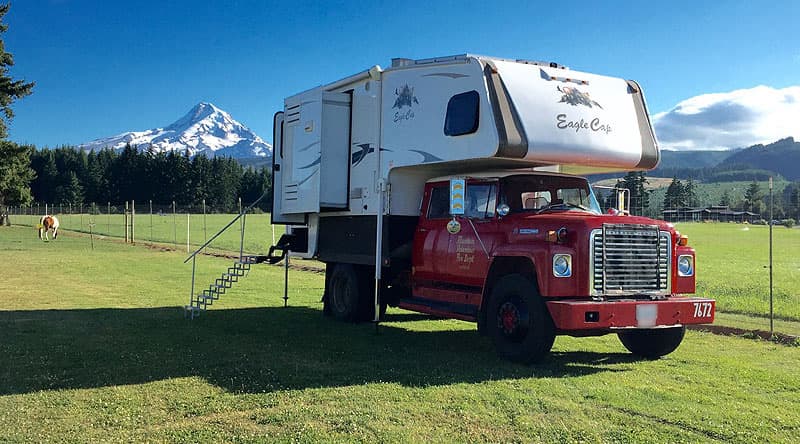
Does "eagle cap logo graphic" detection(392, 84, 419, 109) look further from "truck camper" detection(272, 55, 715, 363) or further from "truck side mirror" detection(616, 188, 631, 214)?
"truck side mirror" detection(616, 188, 631, 214)

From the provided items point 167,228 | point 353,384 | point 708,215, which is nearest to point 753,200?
point 708,215

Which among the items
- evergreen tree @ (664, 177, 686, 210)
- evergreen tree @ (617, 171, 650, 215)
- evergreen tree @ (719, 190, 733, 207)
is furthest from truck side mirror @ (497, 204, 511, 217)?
evergreen tree @ (719, 190, 733, 207)

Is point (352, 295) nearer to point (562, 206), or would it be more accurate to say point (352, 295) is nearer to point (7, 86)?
point (562, 206)

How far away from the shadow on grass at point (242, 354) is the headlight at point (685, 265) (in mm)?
1406

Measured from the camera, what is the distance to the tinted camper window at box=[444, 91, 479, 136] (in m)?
10.4

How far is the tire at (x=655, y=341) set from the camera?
10.3 meters

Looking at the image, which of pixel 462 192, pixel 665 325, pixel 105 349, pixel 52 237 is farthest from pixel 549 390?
pixel 52 237

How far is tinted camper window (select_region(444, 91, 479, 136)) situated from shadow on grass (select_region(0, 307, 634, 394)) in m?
3.11

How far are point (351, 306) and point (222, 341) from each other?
300cm

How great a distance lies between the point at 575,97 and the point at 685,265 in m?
2.71

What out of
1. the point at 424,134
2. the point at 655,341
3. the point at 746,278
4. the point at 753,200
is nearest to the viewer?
the point at 655,341

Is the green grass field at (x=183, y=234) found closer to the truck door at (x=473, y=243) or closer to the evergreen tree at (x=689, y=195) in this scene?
the evergreen tree at (x=689, y=195)

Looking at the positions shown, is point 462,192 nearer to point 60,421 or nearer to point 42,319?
point 60,421

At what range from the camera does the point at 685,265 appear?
10008 mm
